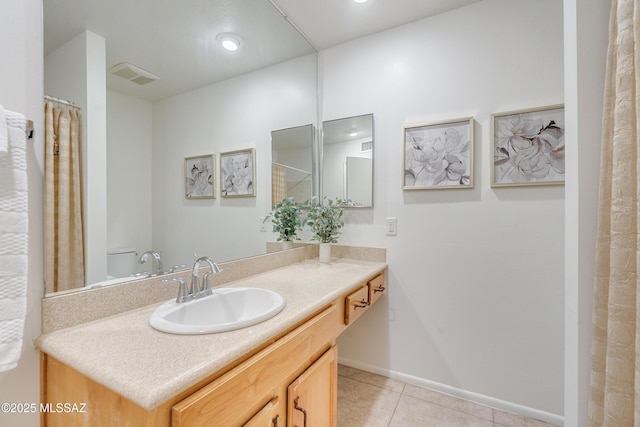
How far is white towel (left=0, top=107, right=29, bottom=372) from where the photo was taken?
0.65 metres

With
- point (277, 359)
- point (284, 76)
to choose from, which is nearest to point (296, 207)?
point (284, 76)

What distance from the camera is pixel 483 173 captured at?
1.68m

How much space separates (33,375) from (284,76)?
200 cm

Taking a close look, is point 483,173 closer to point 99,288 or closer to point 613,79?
point 613,79

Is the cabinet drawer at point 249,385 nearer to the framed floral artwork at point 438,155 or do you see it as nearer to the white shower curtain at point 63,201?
the white shower curtain at point 63,201

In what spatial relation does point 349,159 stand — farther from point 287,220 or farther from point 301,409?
point 301,409

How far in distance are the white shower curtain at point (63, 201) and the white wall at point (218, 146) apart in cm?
29

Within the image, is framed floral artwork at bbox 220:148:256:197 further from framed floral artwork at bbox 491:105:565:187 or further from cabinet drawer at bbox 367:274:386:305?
framed floral artwork at bbox 491:105:565:187

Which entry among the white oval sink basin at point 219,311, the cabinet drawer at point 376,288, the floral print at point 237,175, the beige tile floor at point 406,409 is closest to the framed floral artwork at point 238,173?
the floral print at point 237,175

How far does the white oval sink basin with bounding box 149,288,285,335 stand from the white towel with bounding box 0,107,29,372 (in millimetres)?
305

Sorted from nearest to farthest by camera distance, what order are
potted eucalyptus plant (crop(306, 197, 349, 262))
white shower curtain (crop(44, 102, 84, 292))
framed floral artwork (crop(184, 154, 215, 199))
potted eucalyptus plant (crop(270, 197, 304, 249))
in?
white shower curtain (crop(44, 102, 84, 292))
framed floral artwork (crop(184, 154, 215, 199))
potted eucalyptus plant (crop(270, 197, 304, 249))
potted eucalyptus plant (crop(306, 197, 349, 262))

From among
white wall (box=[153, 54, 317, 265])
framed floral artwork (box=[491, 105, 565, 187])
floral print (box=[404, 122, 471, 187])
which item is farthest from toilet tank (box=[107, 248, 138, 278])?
framed floral artwork (box=[491, 105, 565, 187])

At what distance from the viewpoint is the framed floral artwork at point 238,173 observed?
1539 millimetres

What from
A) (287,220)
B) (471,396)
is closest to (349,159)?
(287,220)
